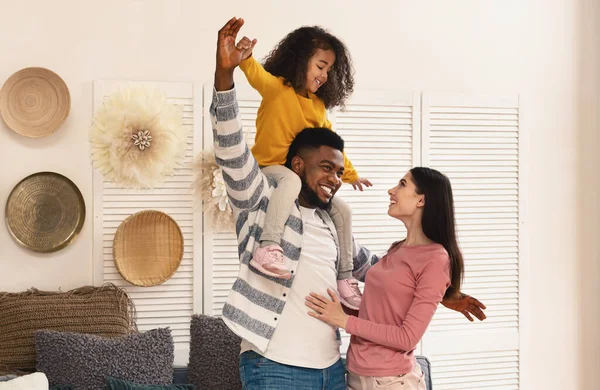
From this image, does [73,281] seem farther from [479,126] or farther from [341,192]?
[479,126]

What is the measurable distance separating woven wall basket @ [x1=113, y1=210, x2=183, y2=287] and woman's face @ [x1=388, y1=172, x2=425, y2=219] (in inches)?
52.3

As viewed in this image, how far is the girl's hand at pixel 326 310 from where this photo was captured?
226cm

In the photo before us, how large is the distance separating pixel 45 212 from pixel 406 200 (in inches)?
68.7

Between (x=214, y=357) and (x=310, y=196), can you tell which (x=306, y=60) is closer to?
(x=310, y=196)

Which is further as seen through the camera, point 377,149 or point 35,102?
point 377,149

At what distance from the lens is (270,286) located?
226 cm

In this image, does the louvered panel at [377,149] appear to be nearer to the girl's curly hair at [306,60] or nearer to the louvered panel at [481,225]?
the louvered panel at [481,225]

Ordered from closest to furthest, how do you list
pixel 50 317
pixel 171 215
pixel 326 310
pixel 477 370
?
1. pixel 326 310
2. pixel 50 317
3. pixel 171 215
4. pixel 477 370

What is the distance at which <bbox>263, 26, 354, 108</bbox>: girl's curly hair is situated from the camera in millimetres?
2430

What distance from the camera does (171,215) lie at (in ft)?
11.5

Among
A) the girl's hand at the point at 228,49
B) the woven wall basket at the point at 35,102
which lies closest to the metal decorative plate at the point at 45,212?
the woven wall basket at the point at 35,102

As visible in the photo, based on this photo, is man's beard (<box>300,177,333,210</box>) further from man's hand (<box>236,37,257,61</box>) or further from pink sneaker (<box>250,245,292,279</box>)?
man's hand (<box>236,37,257,61</box>)

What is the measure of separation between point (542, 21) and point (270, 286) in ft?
8.58

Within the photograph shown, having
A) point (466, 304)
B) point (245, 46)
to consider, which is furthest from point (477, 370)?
point (245, 46)
